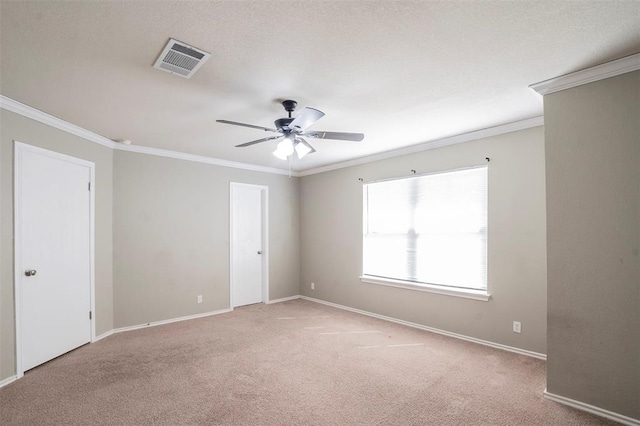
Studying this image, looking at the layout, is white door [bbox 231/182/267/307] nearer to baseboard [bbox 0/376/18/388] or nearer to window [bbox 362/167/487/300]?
window [bbox 362/167/487/300]

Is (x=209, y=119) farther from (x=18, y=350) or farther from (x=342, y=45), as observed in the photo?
(x=18, y=350)

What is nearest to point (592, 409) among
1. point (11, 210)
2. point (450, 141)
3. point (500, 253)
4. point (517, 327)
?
point (517, 327)

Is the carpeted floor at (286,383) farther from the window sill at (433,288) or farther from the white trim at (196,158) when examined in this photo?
the white trim at (196,158)

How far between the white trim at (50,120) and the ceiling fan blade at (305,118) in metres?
2.49

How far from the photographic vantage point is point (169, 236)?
4.72 metres

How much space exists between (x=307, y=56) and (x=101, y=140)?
10.6 feet

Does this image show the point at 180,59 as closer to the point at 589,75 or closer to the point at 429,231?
the point at 589,75

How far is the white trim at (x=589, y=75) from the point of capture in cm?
221

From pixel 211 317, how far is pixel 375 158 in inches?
140

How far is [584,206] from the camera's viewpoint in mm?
2410

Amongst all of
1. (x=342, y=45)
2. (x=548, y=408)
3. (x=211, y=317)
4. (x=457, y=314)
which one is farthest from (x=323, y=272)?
(x=342, y=45)

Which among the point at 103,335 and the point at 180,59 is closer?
the point at 180,59

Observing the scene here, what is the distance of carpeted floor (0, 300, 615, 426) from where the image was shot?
2.34m

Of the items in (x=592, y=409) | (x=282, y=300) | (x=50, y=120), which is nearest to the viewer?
(x=592, y=409)
